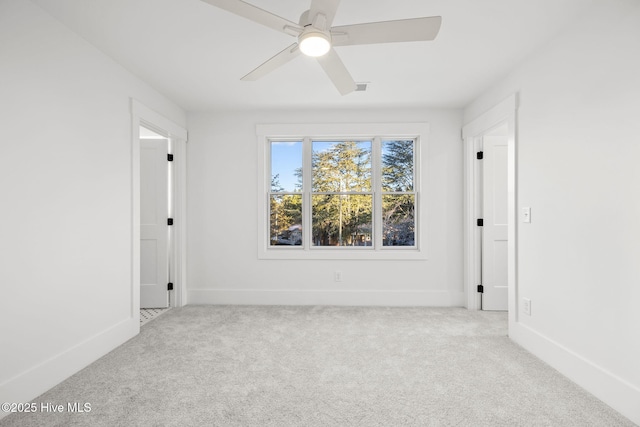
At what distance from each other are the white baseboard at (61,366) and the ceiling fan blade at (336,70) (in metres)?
2.60

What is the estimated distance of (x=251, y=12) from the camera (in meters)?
1.52

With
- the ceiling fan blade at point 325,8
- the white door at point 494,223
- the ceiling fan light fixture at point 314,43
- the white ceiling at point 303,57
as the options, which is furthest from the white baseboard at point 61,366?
the white door at point 494,223

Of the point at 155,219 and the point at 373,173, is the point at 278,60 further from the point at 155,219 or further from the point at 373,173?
the point at 155,219

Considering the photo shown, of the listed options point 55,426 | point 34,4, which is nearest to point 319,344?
point 55,426

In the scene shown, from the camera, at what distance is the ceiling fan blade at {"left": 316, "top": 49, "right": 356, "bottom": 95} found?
1.91 meters

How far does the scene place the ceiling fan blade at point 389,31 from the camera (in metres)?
1.56

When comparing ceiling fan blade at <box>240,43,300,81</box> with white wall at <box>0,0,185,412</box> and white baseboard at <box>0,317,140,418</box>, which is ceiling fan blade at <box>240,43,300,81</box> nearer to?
white wall at <box>0,0,185,412</box>

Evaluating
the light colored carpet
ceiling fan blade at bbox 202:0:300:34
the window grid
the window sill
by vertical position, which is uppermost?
ceiling fan blade at bbox 202:0:300:34

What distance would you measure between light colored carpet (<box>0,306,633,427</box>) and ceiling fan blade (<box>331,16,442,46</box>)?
2065 mm

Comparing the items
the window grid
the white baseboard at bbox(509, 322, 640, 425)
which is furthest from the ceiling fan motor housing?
the white baseboard at bbox(509, 322, 640, 425)

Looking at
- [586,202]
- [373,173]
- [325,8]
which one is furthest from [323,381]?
[373,173]

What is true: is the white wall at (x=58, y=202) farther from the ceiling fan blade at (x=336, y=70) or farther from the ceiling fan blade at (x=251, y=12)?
the ceiling fan blade at (x=336, y=70)

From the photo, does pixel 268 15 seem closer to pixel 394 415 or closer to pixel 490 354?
pixel 394 415

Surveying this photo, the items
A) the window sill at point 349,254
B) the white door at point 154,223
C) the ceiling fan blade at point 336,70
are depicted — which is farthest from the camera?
the window sill at point 349,254
